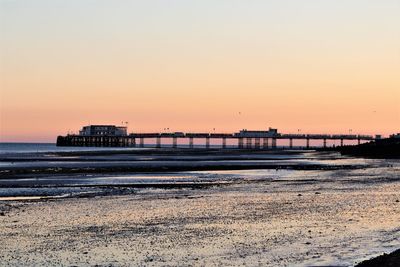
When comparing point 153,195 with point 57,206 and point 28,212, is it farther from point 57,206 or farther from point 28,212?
point 28,212

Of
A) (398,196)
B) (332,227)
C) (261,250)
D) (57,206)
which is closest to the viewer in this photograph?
(261,250)

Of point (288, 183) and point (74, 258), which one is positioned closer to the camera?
point (74, 258)

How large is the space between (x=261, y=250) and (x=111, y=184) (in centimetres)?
2639

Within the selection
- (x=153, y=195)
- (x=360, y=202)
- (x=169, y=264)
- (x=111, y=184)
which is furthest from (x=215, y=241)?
(x=111, y=184)

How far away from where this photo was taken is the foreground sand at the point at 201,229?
55.6 feet

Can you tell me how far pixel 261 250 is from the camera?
17.9m

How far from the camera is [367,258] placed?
16375 millimetres

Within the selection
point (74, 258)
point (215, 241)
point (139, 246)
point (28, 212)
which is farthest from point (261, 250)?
point (28, 212)

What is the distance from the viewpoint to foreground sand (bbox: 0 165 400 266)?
55.6 ft

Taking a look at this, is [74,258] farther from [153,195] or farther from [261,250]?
[153,195]

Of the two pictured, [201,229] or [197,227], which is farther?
[197,227]

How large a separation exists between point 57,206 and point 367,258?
15.7 meters

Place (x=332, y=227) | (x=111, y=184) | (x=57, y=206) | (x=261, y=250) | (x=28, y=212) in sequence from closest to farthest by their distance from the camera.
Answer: (x=261, y=250) < (x=332, y=227) < (x=28, y=212) < (x=57, y=206) < (x=111, y=184)

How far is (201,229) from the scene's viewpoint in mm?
21578
